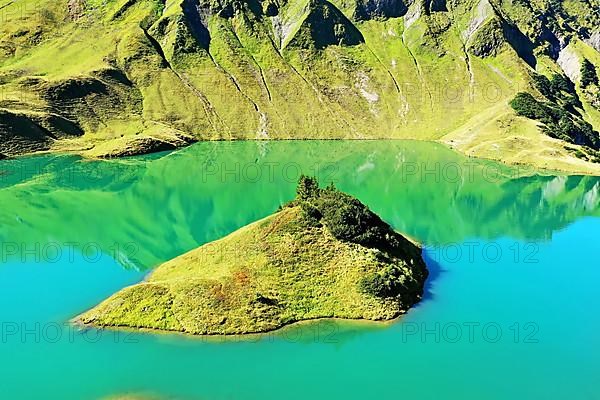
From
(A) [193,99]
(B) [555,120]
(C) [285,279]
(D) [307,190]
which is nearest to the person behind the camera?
A: (C) [285,279]

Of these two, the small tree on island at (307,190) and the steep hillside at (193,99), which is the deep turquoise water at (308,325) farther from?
the steep hillside at (193,99)

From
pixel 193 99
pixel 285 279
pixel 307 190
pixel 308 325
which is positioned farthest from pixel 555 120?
pixel 308 325

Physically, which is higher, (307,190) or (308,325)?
(307,190)

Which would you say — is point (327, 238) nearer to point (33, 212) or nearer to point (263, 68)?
point (33, 212)

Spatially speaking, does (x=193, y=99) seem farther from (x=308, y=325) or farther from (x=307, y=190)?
(x=308, y=325)

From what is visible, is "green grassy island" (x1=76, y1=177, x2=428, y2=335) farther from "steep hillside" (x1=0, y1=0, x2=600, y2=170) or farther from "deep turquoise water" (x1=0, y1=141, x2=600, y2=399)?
"steep hillside" (x1=0, y1=0, x2=600, y2=170)
